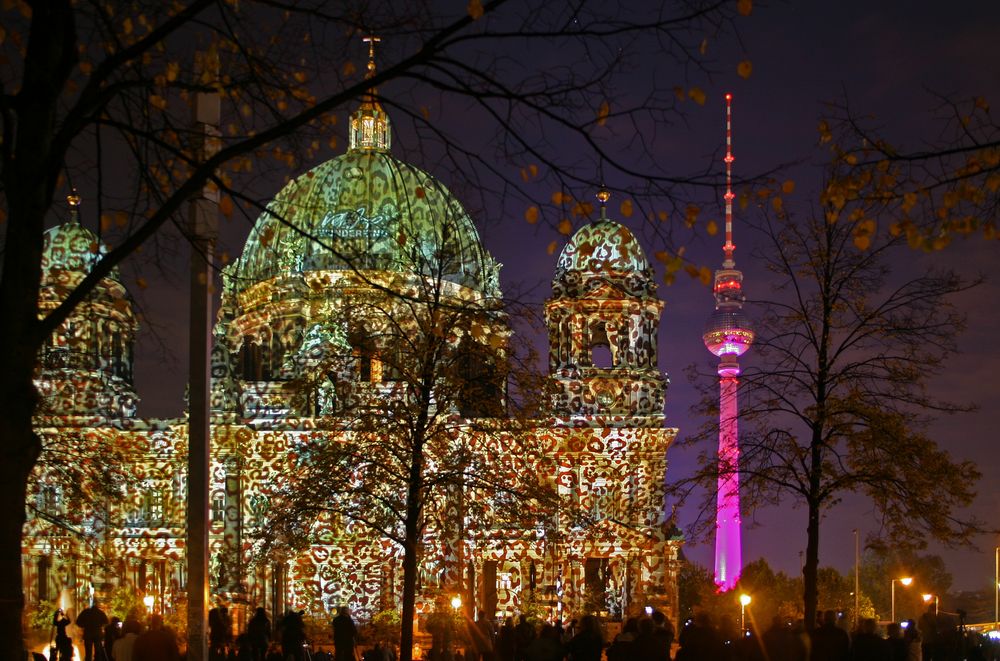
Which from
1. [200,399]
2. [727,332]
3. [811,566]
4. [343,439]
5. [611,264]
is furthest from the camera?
[727,332]

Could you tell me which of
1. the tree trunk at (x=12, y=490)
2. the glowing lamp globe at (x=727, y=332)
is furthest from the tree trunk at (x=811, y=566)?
the glowing lamp globe at (x=727, y=332)

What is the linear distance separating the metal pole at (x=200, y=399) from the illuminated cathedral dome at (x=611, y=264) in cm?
4277

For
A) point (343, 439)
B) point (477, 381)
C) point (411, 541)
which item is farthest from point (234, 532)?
point (411, 541)

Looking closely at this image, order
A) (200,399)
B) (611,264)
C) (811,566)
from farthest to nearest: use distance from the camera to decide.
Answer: (611,264) → (811,566) → (200,399)

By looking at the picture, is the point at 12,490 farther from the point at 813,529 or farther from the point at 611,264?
the point at 611,264

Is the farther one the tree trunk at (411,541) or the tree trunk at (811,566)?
the tree trunk at (411,541)

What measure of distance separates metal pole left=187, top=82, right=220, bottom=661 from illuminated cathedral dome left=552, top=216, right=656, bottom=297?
42765 millimetres

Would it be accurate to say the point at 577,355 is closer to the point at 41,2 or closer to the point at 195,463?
the point at 195,463

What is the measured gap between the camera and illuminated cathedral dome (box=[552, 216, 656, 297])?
200ft

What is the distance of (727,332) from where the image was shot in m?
122

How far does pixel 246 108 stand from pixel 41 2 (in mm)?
2576

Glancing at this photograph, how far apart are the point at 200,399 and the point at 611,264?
43.9 m

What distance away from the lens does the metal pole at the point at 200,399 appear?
17.3m

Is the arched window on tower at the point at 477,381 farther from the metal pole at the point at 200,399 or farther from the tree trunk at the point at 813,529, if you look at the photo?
the metal pole at the point at 200,399
